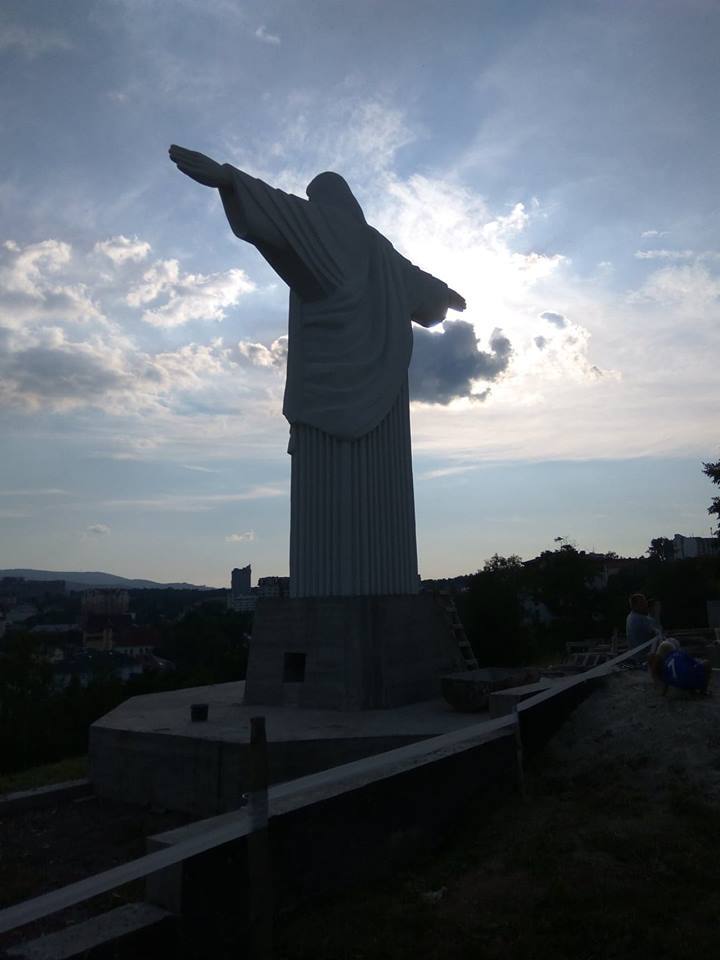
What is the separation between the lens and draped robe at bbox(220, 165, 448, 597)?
10.1 m

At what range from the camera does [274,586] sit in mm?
12977

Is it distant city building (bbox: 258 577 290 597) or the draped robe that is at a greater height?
the draped robe

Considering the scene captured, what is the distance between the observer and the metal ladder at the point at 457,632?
36.9 ft

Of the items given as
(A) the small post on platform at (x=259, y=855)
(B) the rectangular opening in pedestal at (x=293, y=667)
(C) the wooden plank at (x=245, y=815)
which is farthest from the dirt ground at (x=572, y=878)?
(B) the rectangular opening in pedestal at (x=293, y=667)

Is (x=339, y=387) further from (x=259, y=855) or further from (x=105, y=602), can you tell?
(x=105, y=602)

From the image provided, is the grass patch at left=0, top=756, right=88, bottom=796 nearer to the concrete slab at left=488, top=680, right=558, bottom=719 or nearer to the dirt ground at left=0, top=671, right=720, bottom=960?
the dirt ground at left=0, top=671, right=720, bottom=960

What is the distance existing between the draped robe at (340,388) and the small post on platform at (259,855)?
652 cm

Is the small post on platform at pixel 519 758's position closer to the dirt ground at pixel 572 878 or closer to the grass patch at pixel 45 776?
the dirt ground at pixel 572 878

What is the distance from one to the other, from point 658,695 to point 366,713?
12.3 feet

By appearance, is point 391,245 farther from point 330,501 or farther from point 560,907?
point 560,907

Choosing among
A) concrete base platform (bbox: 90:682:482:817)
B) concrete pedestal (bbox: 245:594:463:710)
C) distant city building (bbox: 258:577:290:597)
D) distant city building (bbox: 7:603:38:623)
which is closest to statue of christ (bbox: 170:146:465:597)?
concrete pedestal (bbox: 245:594:463:710)

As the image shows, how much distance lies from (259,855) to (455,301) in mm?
11199

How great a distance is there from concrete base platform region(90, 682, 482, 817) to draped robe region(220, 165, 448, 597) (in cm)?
197

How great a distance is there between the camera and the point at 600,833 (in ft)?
14.3
